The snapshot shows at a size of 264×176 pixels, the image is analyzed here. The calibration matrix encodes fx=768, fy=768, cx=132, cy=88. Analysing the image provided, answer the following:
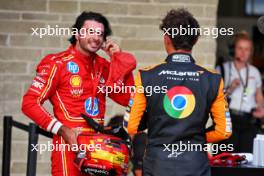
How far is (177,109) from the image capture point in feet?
14.5

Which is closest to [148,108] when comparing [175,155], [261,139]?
[175,155]

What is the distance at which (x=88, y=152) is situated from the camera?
4.71 meters

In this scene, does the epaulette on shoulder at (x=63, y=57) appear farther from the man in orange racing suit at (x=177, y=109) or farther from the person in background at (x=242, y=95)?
the person in background at (x=242, y=95)

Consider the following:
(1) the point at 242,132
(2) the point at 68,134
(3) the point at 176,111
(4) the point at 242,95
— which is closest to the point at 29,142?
(2) the point at 68,134

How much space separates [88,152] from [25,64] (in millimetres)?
2589

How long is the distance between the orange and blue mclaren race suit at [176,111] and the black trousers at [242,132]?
3.10 metres

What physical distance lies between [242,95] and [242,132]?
1.24 ft

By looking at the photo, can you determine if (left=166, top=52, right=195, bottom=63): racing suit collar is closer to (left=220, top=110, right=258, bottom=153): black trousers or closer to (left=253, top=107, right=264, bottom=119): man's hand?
(left=220, top=110, right=258, bottom=153): black trousers

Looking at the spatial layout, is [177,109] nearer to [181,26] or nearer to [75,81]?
[181,26]

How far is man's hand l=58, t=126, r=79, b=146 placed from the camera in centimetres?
479

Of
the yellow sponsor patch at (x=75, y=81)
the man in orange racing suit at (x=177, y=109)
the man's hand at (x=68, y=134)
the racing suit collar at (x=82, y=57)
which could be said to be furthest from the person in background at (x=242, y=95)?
the man in orange racing suit at (x=177, y=109)

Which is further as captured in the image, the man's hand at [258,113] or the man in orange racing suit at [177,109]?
the man's hand at [258,113]

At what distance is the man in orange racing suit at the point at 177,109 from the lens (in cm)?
442

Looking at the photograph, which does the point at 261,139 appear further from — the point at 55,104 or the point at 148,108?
the point at 55,104
